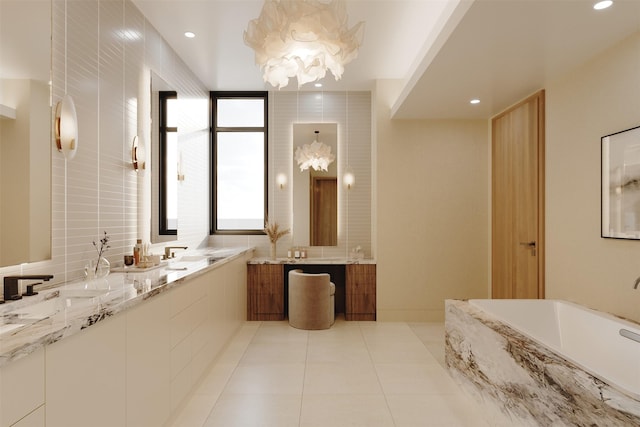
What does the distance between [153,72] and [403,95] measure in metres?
2.52

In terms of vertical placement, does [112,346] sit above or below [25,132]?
below

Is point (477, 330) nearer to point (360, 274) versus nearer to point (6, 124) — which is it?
point (360, 274)

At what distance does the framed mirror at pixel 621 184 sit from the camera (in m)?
2.26

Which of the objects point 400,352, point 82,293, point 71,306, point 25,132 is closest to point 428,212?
point 400,352

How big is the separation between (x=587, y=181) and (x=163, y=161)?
12.0 feet

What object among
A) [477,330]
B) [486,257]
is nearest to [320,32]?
[477,330]

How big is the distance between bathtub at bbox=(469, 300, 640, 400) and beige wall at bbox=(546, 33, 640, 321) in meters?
0.21

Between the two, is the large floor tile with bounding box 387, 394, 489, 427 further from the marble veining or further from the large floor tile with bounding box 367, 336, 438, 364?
the large floor tile with bounding box 367, 336, 438, 364

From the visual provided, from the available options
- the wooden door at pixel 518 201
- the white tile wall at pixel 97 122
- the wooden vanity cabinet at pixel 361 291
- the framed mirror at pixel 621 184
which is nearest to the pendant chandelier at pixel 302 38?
the white tile wall at pixel 97 122

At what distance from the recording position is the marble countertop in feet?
3.79

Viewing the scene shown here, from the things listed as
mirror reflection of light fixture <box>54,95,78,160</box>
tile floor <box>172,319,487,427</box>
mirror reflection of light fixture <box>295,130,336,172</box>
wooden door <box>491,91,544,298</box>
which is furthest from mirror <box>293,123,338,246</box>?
mirror reflection of light fixture <box>54,95,78,160</box>

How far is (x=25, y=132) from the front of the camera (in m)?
1.85

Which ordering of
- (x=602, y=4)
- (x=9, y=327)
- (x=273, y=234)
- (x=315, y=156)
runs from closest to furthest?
(x=9, y=327), (x=602, y=4), (x=273, y=234), (x=315, y=156)

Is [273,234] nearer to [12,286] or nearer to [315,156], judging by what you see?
[315,156]
